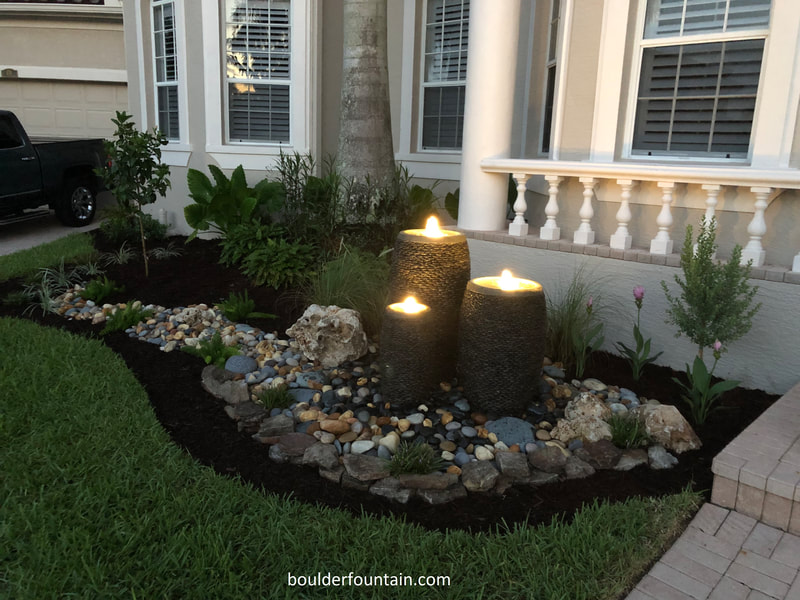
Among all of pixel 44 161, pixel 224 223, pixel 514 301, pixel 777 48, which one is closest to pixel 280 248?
pixel 224 223

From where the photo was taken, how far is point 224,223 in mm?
6988

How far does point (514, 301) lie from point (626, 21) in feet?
8.90

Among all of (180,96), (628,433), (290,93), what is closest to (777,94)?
(628,433)

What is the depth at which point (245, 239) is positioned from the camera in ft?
20.9

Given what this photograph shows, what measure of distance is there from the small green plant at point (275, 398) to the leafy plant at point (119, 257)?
4.20m

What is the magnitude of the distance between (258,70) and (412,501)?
7035mm

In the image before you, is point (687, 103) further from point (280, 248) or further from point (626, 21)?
point (280, 248)

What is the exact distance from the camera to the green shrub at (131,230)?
7973 mm

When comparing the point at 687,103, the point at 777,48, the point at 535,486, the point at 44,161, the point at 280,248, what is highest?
the point at 777,48

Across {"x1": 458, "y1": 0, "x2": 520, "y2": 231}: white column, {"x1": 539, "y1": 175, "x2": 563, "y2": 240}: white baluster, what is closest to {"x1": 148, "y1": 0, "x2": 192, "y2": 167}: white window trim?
{"x1": 458, "y1": 0, "x2": 520, "y2": 231}: white column

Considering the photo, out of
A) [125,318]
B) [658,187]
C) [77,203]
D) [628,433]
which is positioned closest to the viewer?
[628,433]

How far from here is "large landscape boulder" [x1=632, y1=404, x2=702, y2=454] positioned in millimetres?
3223

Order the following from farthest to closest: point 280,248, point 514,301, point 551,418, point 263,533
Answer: point 280,248
point 551,418
point 514,301
point 263,533

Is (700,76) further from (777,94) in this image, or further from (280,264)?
(280,264)
